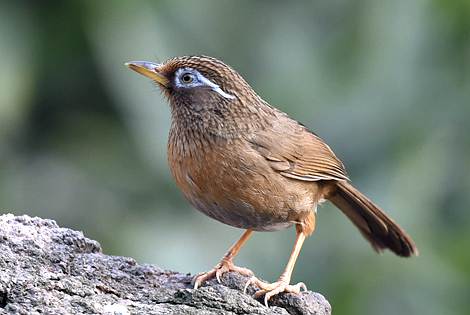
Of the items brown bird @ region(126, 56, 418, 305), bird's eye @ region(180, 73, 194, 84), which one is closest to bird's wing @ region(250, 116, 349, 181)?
brown bird @ region(126, 56, 418, 305)

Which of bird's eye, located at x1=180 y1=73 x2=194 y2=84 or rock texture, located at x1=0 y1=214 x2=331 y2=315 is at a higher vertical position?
bird's eye, located at x1=180 y1=73 x2=194 y2=84

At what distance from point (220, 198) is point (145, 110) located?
A: 3.79m

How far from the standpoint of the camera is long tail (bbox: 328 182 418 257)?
766cm

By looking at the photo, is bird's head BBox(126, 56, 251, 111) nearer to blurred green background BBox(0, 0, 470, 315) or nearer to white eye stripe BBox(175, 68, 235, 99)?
white eye stripe BBox(175, 68, 235, 99)

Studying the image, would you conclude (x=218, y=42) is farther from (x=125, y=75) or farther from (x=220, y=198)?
(x=220, y=198)

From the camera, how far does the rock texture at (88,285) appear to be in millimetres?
5145

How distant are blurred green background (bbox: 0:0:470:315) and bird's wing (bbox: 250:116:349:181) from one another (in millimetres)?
2079

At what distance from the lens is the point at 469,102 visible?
11.3 m

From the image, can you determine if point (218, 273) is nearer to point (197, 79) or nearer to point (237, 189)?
point (237, 189)

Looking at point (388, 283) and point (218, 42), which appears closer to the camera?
point (388, 283)

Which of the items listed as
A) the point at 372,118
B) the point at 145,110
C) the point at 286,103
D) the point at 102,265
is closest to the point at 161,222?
the point at 145,110

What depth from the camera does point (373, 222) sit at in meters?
7.83

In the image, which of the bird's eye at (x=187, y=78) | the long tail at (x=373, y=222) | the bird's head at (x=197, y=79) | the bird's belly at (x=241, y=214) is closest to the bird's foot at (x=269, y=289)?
the bird's belly at (x=241, y=214)

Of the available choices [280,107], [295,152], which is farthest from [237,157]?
[280,107]
